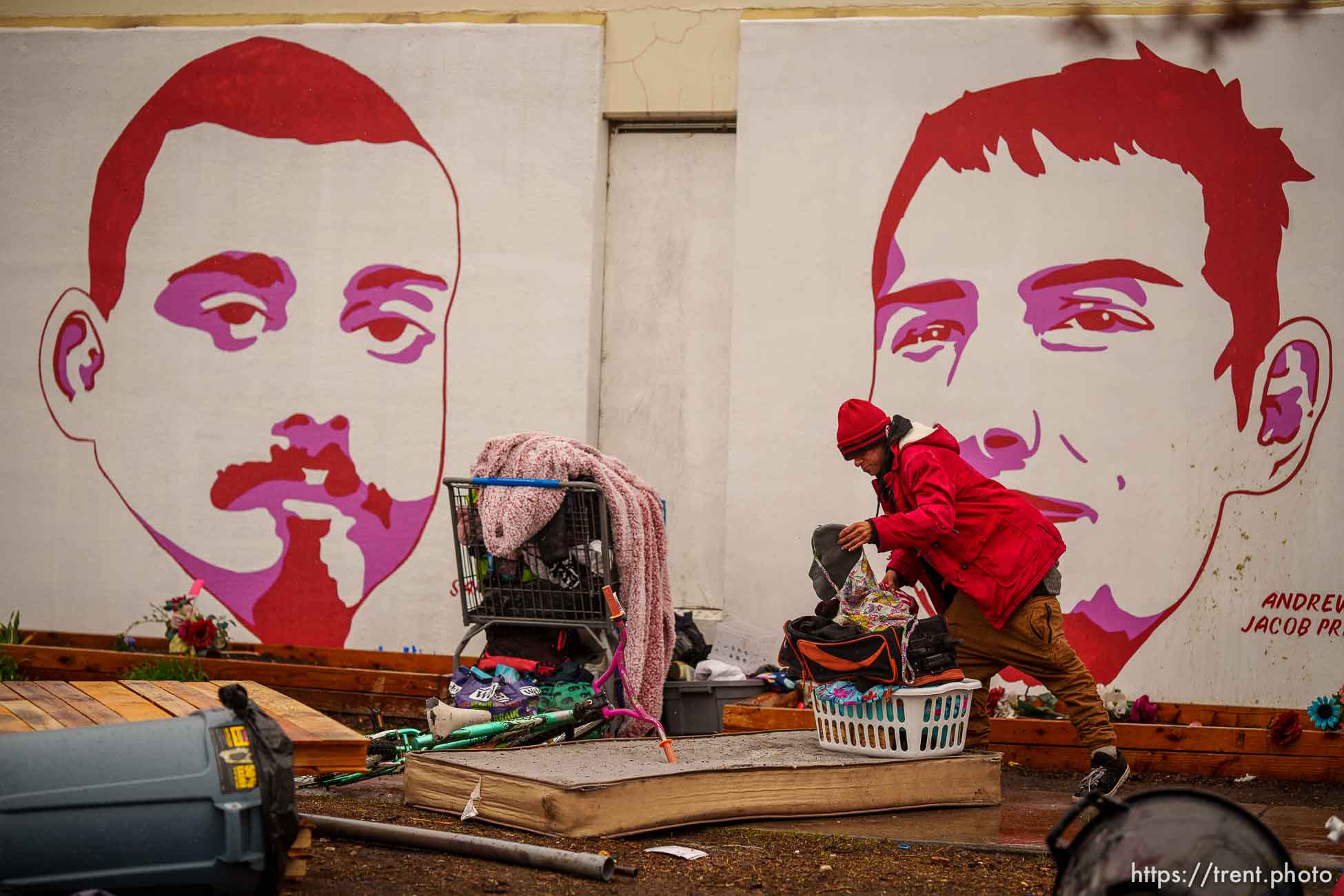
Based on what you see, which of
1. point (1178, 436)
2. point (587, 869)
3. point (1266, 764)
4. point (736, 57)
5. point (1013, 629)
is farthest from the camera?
point (736, 57)

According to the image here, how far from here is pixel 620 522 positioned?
6098mm

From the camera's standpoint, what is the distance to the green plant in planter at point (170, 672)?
726 centimetres

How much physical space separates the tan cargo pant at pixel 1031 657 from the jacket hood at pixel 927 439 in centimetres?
68

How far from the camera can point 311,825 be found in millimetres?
4004

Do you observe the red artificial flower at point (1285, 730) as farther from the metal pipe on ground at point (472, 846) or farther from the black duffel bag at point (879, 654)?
the metal pipe on ground at point (472, 846)

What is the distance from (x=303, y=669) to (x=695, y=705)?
96.5 inches

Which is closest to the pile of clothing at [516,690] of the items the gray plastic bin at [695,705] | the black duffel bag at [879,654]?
the gray plastic bin at [695,705]

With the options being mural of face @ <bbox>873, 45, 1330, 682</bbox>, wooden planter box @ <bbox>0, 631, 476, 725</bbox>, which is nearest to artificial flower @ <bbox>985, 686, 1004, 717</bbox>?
mural of face @ <bbox>873, 45, 1330, 682</bbox>

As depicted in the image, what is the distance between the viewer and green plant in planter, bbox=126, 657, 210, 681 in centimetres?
726

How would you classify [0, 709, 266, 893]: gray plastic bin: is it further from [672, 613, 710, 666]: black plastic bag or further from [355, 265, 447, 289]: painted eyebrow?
[355, 265, 447, 289]: painted eyebrow

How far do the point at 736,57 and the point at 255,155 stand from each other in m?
3.17

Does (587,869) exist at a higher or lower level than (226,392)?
lower

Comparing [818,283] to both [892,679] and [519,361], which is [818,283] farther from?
[892,679]

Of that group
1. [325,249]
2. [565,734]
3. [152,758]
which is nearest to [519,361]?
[325,249]
